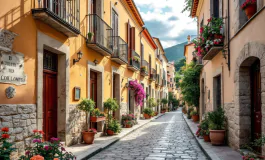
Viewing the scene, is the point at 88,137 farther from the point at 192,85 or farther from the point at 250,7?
the point at 192,85

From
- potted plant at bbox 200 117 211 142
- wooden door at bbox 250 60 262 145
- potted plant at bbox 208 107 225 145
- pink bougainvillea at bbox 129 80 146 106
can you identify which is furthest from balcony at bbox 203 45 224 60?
pink bougainvillea at bbox 129 80 146 106

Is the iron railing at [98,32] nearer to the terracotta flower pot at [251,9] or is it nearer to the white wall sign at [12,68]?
the white wall sign at [12,68]

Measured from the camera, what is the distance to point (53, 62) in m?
7.09

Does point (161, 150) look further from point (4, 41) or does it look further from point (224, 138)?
point (4, 41)

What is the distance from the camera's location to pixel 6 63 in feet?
15.5

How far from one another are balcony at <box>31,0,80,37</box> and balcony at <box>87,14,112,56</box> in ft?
3.43

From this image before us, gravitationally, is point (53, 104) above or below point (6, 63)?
below

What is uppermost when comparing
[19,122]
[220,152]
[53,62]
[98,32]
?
[98,32]

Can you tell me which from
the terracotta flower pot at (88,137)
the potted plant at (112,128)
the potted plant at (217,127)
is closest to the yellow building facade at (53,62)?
the terracotta flower pot at (88,137)

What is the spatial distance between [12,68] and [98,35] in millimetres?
4911

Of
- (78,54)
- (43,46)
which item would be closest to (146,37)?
(78,54)

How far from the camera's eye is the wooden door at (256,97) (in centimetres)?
593

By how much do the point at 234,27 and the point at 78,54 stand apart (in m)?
4.46

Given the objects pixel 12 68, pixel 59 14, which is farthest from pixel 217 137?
pixel 12 68
